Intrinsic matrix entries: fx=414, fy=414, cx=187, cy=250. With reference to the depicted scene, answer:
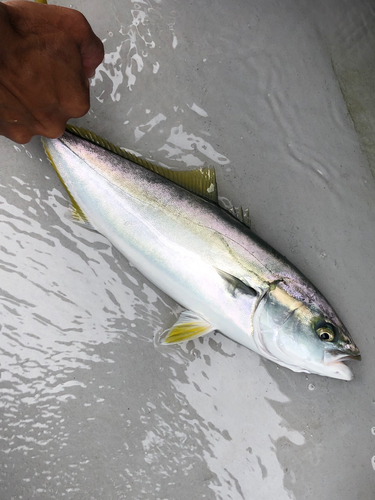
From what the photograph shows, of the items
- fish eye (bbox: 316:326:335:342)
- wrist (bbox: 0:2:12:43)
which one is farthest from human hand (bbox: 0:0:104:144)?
fish eye (bbox: 316:326:335:342)

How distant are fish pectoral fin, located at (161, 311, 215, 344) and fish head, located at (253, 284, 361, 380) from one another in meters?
0.15

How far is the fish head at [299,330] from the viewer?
3.87 feet

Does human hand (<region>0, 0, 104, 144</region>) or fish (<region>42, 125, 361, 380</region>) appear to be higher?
human hand (<region>0, 0, 104, 144</region>)

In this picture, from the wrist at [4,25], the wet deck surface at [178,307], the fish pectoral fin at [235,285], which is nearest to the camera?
the wrist at [4,25]

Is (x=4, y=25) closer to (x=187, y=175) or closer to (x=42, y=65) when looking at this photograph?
(x=42, y=65)

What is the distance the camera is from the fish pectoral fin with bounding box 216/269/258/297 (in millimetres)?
1177

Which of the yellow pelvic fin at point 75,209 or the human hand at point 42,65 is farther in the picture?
the yellow pelvic fin at point 75,209

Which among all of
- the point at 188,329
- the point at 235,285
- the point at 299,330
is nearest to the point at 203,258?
the point at 235,285

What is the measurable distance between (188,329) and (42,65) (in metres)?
0.83

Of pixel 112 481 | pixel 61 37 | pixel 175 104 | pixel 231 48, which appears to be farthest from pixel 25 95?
pixel 112 481

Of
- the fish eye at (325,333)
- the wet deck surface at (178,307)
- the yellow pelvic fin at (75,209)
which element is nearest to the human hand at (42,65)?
the yellow pelvic fin at (75,209)

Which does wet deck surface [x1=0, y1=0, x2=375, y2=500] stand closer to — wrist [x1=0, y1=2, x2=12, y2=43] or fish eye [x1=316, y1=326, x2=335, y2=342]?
fish eye [x1=316, y1=326, x2=335, y2=342]

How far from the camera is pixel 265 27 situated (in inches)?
61.1

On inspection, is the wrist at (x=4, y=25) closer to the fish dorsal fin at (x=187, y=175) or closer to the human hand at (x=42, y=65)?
the human hand at (x=42, y=65)
